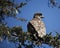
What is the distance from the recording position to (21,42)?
12.1ft

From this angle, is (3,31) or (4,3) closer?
(3,31)

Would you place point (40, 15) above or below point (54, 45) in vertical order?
below

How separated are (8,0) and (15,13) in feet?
1.18

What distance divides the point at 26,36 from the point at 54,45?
0.56 m

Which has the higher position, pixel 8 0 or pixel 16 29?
pixel 8 0

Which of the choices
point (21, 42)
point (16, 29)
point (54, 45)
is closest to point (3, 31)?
point (16, 29)

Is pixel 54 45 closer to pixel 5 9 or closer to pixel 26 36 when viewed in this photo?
pixel 26 36

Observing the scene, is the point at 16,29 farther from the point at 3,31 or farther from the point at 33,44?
the point at 33,44

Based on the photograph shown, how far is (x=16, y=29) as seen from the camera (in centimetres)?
349

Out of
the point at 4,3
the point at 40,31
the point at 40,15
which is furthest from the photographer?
the point at 40,15

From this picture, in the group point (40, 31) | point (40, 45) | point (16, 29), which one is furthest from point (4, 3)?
point (40, 31)

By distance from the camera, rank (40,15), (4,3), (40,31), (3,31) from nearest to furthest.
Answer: (3,31)
(4,3)
(40,31)
(40,15)

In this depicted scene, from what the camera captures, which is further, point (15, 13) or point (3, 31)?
point (15, 13)

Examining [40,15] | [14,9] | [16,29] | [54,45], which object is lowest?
[40,15]
